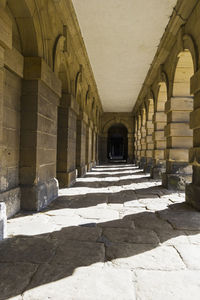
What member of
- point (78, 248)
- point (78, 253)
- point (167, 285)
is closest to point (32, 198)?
point (78, 248)

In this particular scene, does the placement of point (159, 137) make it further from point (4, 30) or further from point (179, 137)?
point (4, 30)

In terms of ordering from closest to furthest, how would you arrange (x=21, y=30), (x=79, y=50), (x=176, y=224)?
(x=176, y=224) < (x=21, y=30) < (x=79, y=50)

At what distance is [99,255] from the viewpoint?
86.4 inches

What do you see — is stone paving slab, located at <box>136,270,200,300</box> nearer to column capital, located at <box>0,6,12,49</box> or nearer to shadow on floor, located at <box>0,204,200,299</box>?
shadow on floor, located at <box>0,204,200,299</box>

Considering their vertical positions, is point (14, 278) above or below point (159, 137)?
below

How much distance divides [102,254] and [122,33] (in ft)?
19.0

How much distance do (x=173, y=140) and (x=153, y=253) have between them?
4.36 m

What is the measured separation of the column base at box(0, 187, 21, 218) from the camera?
3.20 m

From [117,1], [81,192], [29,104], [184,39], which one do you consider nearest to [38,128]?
[29,104]

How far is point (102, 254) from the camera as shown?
7.27ft

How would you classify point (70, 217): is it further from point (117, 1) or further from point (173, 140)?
point (117, 1)

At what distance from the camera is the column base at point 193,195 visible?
3.98 m

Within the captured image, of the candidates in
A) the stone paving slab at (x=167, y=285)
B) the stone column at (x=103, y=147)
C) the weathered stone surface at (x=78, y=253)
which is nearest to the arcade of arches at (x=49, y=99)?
the weathered stone surface at (x=78, y=253)

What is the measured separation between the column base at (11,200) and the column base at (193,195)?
3133mm
